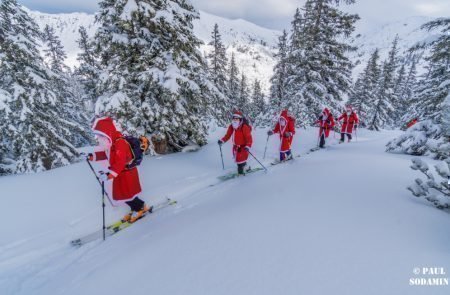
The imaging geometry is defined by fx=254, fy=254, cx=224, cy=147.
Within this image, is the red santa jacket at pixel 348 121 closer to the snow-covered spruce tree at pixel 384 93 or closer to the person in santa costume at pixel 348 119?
the person in santa costume at pixel 348 119

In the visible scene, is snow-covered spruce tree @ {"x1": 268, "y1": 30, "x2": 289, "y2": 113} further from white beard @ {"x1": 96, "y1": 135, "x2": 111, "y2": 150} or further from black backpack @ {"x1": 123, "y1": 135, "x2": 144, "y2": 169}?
white beard @ {"x1": 96, "y1": 135, "x2": 111, "y2": 150}

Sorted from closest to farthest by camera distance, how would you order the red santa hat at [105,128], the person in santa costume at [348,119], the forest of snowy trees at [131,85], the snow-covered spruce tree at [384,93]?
the red santa hat at [105,128] → the forest of snowy trees at [131,85] → the person in santa costume at [348,119] → the snow-covered spruce tree at [384,93]

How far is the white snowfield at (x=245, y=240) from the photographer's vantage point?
8.15 ft

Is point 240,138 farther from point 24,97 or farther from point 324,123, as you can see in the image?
point 24,97

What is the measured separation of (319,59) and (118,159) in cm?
1831

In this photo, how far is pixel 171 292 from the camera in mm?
2607

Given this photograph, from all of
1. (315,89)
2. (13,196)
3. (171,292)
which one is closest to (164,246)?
(171,292)

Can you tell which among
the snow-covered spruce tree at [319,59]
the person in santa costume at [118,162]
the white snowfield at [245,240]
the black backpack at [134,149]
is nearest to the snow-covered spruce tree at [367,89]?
the snow-covered spruce tree at [319,59]

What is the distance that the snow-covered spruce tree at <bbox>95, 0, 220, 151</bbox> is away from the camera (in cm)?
960

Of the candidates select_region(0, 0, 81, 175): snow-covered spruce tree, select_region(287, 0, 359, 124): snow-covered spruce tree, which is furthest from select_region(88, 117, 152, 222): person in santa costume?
select_region(287, 0, 359, 124): snow-covered spruce tree

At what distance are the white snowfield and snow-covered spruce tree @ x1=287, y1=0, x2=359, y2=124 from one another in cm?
1277

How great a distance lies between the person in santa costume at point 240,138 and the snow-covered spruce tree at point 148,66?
286 cm

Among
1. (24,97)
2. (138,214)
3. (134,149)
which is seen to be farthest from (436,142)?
(24,97)

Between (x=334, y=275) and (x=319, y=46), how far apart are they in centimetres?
1935
